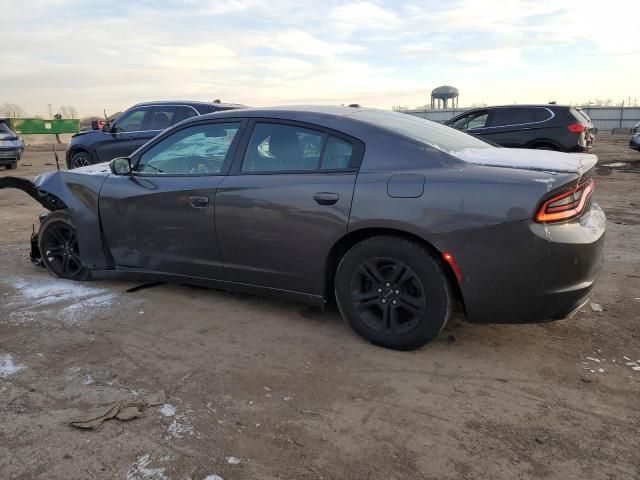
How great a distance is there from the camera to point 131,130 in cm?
977

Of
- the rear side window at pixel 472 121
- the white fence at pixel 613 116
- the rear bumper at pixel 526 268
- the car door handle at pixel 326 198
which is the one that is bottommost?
the rear bumper at pixel 526 268

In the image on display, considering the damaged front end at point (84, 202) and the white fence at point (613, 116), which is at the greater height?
the white fence at point (613, 116)

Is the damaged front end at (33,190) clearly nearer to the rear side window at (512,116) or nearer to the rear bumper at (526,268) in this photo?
the rear bumper at (526,268)

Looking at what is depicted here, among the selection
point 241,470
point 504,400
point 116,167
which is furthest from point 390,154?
point 116,167

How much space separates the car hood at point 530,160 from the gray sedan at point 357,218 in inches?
0.7

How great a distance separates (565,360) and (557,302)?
51cm

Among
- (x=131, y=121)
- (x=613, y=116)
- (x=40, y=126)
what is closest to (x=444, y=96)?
(x=613, y=116)

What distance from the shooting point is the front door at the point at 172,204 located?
396 centimetres

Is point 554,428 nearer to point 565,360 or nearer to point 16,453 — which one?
point 565,360

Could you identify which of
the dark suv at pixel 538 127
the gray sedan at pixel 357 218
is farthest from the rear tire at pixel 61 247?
the dark suv at pixel 538 127

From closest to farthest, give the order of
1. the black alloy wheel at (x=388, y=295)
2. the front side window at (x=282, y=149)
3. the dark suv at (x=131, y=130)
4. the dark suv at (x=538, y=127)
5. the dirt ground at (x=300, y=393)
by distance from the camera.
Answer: the dirt ground at (x=300, y=393), the black alloy wheel at (x=388, y=295), the front side window at (x=282, y=149), the dark suv at (x=131, y=130), the dark suv at (x=538, y=127)

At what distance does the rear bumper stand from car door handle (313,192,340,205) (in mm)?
733

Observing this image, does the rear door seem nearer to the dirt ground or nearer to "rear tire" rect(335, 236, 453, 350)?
"rear tire" rect(335, 236, 453, 350)

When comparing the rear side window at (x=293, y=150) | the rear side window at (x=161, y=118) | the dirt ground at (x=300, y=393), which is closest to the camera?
the dirt ground at (x=300, y=393)
